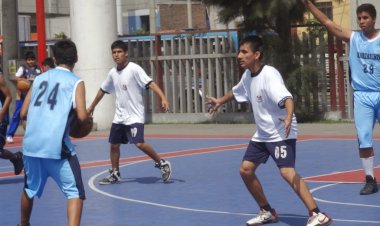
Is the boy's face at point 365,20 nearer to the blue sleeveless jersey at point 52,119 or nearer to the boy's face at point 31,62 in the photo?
the blue sleeveless jersey at point 52,119

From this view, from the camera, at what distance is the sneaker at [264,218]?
34.6 feet

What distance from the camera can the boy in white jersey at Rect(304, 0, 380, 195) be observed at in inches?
482

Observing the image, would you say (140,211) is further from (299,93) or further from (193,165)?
(299,93)

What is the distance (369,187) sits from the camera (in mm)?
12461

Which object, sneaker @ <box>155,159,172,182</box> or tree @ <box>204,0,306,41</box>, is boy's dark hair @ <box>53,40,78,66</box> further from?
tree @ <box>204,0,306,41</box>

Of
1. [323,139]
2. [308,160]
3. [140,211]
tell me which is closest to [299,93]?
[323,139]

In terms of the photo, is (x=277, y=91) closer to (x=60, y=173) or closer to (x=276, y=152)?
(x=276, y=152)

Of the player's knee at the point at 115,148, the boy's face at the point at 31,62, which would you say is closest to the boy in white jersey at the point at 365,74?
the player's knee at the point at 115,148

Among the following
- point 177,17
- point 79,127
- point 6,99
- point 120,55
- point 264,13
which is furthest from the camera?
point 177,17

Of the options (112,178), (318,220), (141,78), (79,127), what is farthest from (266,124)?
(112,178)

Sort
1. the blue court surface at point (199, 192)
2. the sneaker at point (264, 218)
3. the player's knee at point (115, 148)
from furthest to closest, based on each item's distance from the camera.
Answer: the player's knee at point (115, 148) → the blue court surface at point (199, 192) → the sneaker at point (264, 218)

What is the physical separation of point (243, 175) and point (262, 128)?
1.73 feet

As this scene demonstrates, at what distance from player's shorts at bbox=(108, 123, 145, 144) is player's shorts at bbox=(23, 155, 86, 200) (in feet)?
16.3

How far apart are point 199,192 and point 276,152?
3011mm
